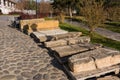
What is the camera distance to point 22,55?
360 inches

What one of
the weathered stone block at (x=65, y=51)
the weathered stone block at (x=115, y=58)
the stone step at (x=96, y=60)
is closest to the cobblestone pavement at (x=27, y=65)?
the weathered stone block at (x=65, y=51)

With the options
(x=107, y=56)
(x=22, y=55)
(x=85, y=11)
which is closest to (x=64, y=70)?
(x=107, y=56)

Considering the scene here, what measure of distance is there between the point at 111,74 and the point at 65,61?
1838mm

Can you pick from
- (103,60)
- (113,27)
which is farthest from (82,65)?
(113,27)

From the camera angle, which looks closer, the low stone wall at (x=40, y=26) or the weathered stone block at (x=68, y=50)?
the weathered stone block at (x=68, y=50)

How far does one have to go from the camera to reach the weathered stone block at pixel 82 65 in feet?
20.9

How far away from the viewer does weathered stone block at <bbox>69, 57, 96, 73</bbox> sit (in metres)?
6.36

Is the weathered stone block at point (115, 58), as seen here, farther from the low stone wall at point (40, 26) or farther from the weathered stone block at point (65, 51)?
the low stone wall at point (40, 26)

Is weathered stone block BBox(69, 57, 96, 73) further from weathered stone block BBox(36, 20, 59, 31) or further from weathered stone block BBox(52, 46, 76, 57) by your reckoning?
weathered stone block BBox(36, 20, 59, 31)

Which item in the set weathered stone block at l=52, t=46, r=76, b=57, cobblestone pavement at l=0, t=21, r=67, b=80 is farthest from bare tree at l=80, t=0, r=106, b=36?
weathered stone block at l=52, t=46, r=76, b=57

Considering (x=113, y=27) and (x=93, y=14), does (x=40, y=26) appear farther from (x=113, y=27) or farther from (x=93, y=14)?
(x=113, y=27)

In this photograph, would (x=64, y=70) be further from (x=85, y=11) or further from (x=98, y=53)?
(x=85, y=11)

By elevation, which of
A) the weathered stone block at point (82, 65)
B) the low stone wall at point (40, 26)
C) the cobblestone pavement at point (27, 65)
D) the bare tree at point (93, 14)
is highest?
the bare tree at point (93, 14)

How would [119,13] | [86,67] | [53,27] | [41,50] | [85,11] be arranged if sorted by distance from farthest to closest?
[119,13]
[53,27]
[85,11]
[41,50]
[86,67]
